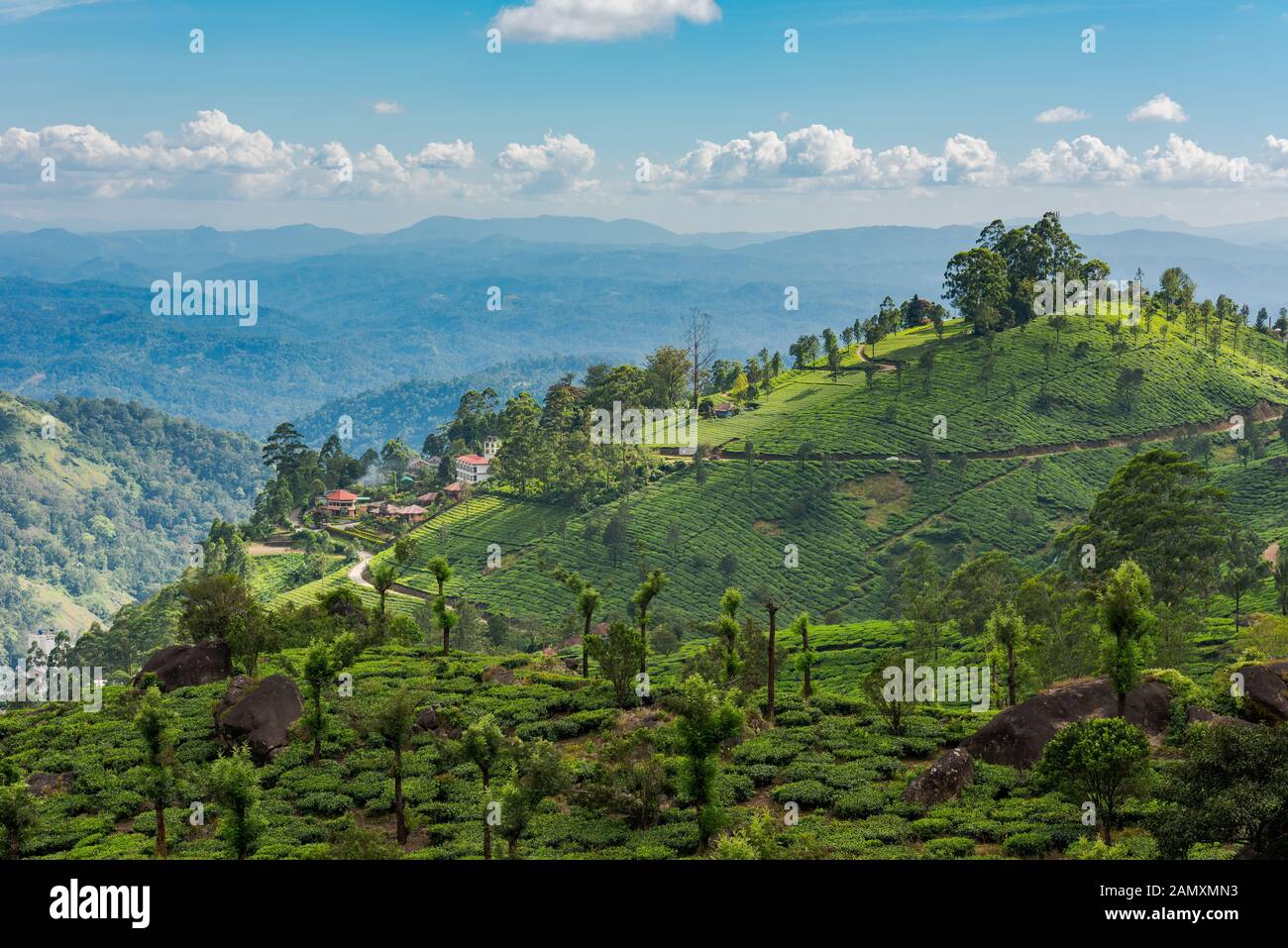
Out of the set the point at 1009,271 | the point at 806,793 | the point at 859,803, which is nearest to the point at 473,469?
the point at 1009,271

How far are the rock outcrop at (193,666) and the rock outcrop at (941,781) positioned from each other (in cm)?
2831

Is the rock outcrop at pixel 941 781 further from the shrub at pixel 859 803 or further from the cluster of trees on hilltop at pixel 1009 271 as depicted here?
the cluster of trees on hilltop at pixel 1009 271

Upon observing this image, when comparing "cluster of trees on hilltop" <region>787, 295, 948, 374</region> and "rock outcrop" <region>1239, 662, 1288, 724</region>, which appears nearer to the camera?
"rock outcrop" <region>1239, 662, 1288, 724</region>

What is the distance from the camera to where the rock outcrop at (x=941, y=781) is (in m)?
30.8

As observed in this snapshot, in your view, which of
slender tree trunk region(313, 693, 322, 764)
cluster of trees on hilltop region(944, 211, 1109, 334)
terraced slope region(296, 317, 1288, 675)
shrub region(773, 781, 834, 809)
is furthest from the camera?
cluster of trees on hilltop region(944, 211, 1109, 334)

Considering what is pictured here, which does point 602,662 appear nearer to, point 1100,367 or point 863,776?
point 863,776

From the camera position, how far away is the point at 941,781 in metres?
31.1

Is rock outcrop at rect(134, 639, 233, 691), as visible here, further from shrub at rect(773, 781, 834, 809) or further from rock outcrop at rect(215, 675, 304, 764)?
shrub at rect(773, 781, 834, 809)

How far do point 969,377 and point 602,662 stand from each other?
81470mm

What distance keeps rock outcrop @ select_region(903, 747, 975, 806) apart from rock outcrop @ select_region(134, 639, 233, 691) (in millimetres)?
28307

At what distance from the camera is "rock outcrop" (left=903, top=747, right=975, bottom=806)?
30828 mm

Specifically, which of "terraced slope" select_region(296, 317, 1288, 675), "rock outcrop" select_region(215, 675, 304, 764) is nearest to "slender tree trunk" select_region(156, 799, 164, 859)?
"rock outcrop" select_region(215, 675, 304, 764)

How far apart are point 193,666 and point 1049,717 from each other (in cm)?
3230

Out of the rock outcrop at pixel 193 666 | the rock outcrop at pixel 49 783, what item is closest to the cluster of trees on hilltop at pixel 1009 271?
the rock outcrop at pixel 193 666
